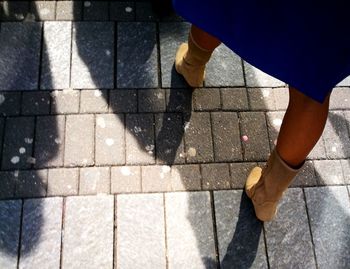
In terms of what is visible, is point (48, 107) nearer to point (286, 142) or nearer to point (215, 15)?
point (215, 15)

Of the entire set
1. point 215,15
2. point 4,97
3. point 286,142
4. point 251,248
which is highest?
point 215,15

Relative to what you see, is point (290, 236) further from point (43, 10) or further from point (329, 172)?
point (43, 10)

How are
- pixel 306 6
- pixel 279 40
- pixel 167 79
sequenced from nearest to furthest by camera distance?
pixel 306 6 < pixel 279 40 < pixel 167 79

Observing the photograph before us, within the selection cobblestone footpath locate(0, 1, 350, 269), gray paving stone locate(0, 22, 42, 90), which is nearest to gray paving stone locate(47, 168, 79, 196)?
cobblestone footpath locate(0, 1, 350, 269)

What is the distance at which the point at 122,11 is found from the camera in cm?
245

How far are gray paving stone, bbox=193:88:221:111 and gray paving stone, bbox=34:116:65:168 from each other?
66 centimetres

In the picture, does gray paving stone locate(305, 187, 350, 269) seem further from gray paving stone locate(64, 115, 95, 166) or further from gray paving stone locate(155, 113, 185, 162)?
gray paving stone locate(64, 115, 95, 166)

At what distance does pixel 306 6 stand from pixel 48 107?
4.39 feet

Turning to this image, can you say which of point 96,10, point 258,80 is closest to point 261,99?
point 258,80

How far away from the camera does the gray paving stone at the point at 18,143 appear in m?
1.99

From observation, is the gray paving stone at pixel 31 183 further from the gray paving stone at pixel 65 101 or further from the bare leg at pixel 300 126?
the bare leg at pixel 300 126

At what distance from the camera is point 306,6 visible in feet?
4.11

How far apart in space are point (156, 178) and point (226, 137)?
0.40 m

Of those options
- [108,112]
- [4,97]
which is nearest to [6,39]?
[4,97]
